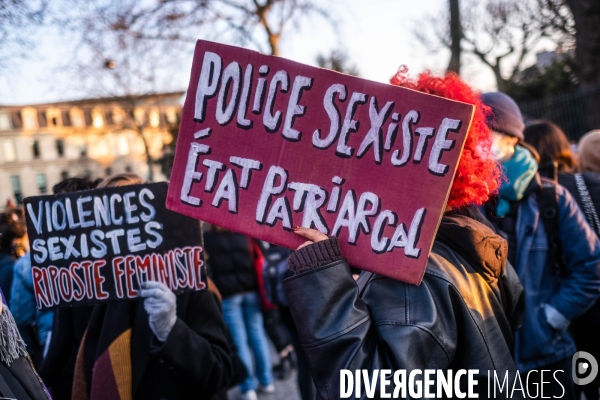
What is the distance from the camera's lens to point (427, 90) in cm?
178

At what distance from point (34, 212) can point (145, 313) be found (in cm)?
75

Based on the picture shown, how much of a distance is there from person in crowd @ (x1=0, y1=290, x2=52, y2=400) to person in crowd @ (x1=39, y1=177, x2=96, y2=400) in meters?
1.00

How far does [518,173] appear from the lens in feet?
9.23

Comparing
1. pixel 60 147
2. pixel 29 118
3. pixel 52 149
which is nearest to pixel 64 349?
pixel 29 118

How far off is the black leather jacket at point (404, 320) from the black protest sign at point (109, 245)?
975mm

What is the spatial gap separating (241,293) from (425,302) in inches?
146

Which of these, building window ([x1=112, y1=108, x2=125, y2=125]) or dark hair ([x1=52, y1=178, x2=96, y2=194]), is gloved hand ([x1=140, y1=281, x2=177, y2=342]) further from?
building window ([x1=112, y1=108, x2=125, y2=125])

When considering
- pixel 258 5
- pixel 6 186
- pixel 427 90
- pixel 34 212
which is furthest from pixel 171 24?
pixel 6 186

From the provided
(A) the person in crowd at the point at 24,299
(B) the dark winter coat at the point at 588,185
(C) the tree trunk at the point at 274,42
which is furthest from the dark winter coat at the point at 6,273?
(C) the tree trunk at the point at 274,42

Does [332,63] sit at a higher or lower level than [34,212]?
higher

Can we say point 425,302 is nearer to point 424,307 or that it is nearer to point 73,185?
point 424,307

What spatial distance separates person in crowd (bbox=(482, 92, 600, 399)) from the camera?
9.07 ft

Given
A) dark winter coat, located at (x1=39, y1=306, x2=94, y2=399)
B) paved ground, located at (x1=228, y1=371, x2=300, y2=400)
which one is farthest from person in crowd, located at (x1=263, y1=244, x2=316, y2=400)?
dark winter coat, located at (x1=39, y1=306, x2=94, y2=399)

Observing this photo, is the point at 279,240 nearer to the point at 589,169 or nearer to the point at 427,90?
the point at 427,90
